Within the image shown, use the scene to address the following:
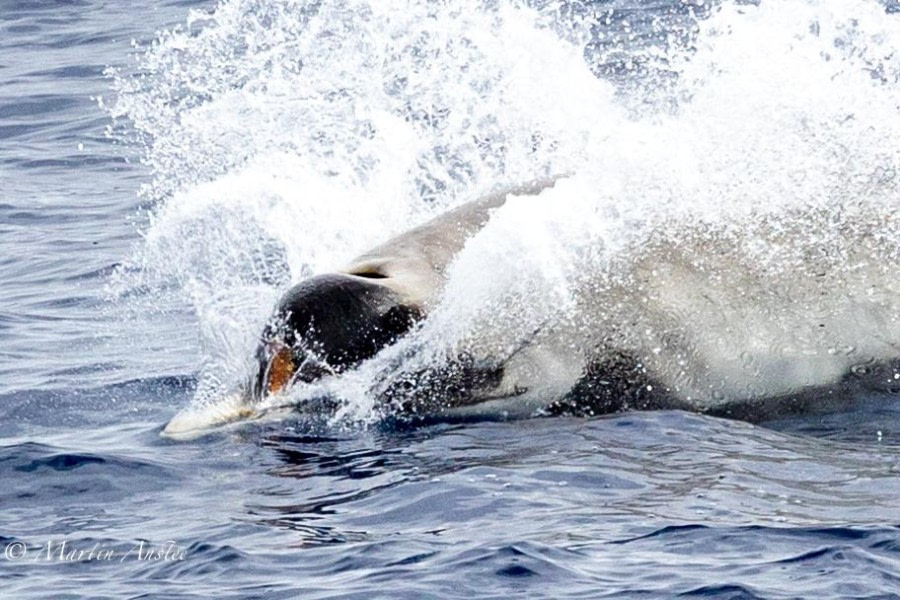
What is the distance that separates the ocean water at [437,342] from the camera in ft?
22.1

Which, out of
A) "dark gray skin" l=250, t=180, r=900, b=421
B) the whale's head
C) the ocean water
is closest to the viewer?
the ocean water

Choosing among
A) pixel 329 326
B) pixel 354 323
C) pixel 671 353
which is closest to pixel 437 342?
pixel 354 323

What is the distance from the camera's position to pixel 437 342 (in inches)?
343

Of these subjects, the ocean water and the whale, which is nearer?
the ocean water

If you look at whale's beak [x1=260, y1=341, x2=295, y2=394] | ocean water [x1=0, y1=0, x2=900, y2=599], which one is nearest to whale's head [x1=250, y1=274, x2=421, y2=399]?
whale's beak [x1=260, y1=341, x2=295, y2=394]

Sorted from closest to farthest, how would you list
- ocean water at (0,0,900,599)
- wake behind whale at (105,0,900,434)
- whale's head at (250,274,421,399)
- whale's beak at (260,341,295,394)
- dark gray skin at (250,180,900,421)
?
ocean water at (0,0,900,599)
whale's head at (250,274,421,399)
whale's beak at (260,341,295,394)
dark gray skin at (250,180,900,421)
wake behind whale at (105,0,900,434)

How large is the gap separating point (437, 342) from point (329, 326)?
0.60 m

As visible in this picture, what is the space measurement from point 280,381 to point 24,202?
8.02 metres

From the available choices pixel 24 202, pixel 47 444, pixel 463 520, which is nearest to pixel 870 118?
pixel 463 520

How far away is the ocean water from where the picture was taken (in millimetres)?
6734

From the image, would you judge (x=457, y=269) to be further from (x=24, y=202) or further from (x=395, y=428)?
(x=24, y=202)

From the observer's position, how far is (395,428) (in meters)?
8.73

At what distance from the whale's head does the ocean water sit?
209 mm

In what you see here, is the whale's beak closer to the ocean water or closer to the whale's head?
the whale's head
